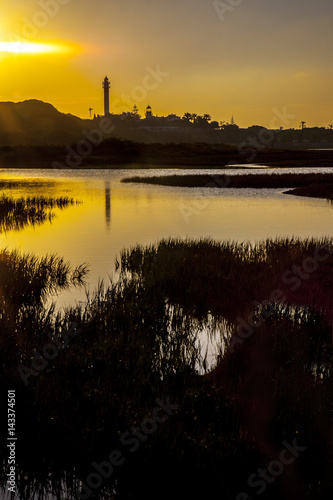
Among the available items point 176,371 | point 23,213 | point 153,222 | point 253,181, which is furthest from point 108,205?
point 176,371

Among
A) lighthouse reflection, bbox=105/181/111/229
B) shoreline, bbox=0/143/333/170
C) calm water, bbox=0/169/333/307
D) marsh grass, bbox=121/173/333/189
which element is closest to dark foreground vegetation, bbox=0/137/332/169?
shoreline, bbox=0/143/333/170

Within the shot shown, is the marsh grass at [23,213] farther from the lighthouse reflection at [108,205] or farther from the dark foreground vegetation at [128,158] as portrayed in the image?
the dark foreground vegetation at [128,158]

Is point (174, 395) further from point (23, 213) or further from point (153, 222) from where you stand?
point (23, 213)

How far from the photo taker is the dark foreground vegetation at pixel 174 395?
563 cm

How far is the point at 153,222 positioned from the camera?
31.7 metres

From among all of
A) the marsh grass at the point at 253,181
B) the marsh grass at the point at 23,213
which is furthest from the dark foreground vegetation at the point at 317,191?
the marsh grass at the point at 23,213

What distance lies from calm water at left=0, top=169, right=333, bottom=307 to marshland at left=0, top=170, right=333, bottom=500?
239cm

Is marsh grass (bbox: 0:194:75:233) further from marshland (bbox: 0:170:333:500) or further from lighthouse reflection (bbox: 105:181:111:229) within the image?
marshland (bbox: 0:170:333:500)

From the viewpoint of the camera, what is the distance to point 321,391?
7027 millimetres

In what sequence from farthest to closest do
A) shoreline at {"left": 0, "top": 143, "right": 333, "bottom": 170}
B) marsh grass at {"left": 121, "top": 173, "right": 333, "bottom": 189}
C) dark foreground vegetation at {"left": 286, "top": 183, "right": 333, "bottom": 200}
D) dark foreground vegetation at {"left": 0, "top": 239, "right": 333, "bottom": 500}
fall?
shoreline at {"left": 0, "top": 143, "right": 333, "bottom": 170}
marsh grass at {"left": 121, "top": 173, "right": 333, "bottom": 189}
dark foreground vegetation at {"left": 286, "top": 183, "right": 333, "bottom": 200}
dark foreground vegetation at {"left": 0, "top": 239, "right": 333, "bottom": 500}

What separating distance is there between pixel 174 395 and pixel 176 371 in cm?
83

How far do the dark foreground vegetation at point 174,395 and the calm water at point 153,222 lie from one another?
3.92 meters

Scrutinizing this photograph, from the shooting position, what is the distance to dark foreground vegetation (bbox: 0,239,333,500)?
5.63 m

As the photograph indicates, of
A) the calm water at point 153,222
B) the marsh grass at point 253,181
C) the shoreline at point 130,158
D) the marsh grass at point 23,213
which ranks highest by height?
the shoreline at point 130,158
